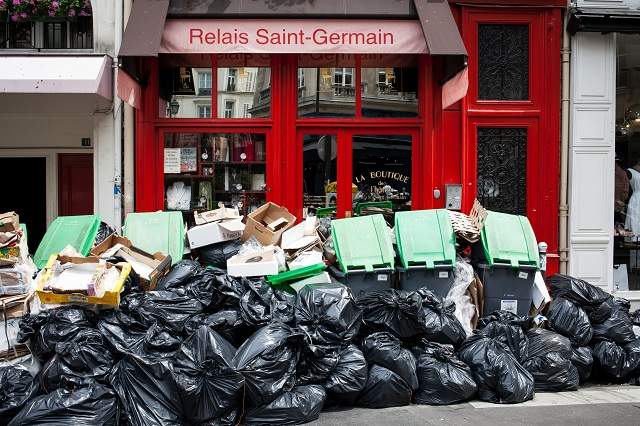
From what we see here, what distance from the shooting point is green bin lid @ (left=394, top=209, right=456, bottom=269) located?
669cm

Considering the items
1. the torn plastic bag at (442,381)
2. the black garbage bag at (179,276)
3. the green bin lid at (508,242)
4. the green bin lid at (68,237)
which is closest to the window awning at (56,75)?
the green bin lid at (68,237)

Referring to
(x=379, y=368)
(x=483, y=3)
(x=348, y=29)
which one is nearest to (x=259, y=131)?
(x=348, y=29)

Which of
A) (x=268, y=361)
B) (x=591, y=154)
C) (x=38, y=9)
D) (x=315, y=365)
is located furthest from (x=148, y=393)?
(x=591, y=154)

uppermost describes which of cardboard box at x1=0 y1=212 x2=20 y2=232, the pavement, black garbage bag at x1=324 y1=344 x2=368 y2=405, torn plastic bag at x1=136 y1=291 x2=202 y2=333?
cardboard box at x1=0 y1=212 x2=20 y2=232

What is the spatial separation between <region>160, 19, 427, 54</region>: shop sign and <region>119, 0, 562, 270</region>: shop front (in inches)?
20.1

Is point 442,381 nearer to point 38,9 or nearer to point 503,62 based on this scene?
point 503,62

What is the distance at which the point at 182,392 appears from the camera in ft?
16.0

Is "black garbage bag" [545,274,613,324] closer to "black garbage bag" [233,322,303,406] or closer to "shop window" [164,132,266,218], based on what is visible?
"black garbage bag" [233,322,303,406]

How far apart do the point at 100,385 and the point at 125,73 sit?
3825 millimetres

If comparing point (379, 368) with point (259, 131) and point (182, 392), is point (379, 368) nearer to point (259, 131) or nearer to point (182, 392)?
point (182, 392)

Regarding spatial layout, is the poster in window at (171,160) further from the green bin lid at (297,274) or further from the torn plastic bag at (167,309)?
the torn plastic bag at (167,309)

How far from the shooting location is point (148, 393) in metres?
4.96

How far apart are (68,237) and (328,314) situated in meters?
3.02

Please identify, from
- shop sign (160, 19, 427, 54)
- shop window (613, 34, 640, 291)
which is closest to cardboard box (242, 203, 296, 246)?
shop sign (160, 19, 427, 54)
